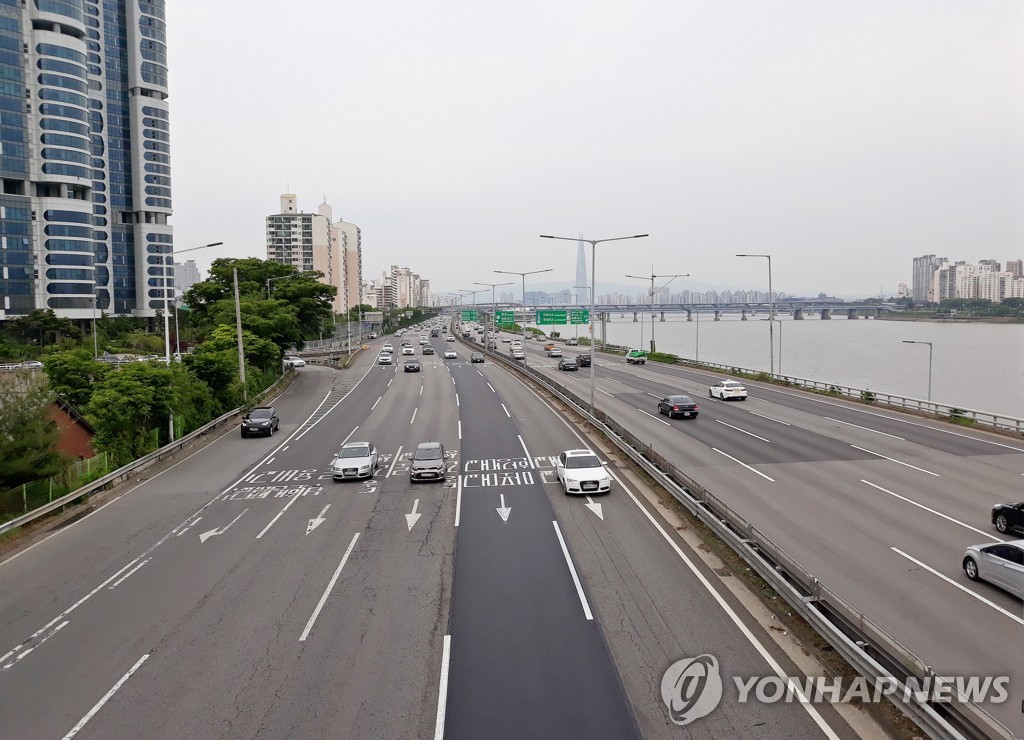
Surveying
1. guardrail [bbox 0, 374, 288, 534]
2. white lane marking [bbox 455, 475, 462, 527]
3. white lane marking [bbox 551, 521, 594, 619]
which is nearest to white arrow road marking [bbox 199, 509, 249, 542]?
guardrail [bbox 0, 374, 288, 534]

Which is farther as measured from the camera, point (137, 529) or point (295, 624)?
point (137, 529)

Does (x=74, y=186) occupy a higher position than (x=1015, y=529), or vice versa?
(x=74, y=186)

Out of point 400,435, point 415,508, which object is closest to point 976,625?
point 415,508

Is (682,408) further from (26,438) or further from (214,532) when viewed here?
(26,438)

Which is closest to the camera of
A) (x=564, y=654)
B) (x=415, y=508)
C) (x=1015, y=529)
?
(x=564, y=654)

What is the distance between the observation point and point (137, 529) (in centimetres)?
2108

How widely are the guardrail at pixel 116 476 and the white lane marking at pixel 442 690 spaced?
48.8ft

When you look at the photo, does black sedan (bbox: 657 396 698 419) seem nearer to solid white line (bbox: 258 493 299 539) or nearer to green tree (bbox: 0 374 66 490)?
solid white line (bbox: 258 493 299 539)

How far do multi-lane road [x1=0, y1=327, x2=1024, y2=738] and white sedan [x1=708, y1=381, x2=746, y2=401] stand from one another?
52.3 ft

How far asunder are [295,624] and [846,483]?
725 inches

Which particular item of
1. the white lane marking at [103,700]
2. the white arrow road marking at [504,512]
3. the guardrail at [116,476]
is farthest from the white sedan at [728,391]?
the white lane marking at [103,700]

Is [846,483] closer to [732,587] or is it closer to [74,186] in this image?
[732,587]

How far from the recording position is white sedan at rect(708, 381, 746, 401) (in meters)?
46.5

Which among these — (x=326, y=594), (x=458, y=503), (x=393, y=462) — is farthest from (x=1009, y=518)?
(x=393, y=462)
